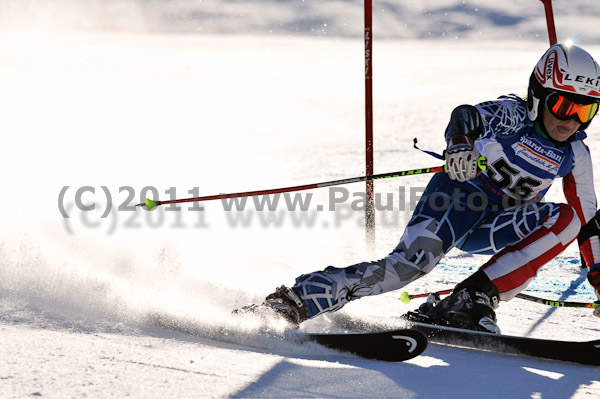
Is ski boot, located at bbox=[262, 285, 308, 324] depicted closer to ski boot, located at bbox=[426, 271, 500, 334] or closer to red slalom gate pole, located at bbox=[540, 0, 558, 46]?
ski boot, located at bbox=[426, 271, 500, 334]

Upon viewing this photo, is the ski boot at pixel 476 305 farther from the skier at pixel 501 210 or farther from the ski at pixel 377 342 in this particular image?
the ski at pixel 377 342

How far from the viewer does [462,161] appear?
2.97 metres

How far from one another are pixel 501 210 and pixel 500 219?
11 centimetres

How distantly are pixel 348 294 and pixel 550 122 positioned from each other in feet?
4.15

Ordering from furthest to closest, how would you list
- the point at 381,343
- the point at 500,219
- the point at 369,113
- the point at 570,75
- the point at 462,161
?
the point at 369,113, the point at 500,219, the point at 570,75, the point at 462,161, the point at 381,343

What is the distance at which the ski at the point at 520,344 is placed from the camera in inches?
116

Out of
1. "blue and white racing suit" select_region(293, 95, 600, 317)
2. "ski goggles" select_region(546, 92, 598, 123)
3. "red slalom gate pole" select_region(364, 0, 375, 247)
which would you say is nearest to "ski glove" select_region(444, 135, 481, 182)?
"blue and white racing suit" select_region(293, 95, 600, 317)

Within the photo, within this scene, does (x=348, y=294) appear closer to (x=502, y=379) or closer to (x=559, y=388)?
(x=502, y=379)

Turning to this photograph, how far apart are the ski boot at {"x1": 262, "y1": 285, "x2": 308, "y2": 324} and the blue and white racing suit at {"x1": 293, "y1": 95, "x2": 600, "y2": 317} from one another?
0.03 m

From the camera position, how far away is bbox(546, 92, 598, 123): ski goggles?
3.13 meters

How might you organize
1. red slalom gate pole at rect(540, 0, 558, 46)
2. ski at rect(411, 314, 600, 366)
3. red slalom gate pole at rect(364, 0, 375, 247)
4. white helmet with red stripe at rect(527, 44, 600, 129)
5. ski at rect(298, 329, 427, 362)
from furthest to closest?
red slalom gate pole at rect(540, 0, 558, 46)
red slalom gate pole at rect(364, 0, 375, 247)
white helmet with red stripe at rect(527, 44, 600, 129)
ski at rect(411, 314, 600, 366)
ski at rect(298, 329, 427, 362)

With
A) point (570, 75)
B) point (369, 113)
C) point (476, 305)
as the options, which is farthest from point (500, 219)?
point (369, 113)

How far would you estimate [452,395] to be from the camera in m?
2.46

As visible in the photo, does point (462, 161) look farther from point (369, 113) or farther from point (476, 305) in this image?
point (369, 113)
